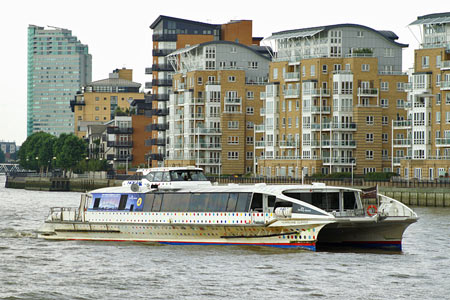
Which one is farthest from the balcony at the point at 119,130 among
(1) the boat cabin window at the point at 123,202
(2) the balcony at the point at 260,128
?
(1) the boat cabin window at the point at 123,202

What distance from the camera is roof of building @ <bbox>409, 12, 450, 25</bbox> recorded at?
372 feet

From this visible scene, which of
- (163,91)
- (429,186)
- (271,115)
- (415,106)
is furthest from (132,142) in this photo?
(429,186)

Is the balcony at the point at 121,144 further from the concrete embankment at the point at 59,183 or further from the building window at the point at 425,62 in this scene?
Answer: the building window at the point at 425,62

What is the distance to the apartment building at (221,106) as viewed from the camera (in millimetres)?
148500

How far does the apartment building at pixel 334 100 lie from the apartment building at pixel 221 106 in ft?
37.6

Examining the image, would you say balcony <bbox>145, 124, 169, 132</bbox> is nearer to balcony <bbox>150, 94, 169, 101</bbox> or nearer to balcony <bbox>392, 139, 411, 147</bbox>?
balcony <bbox>150, 94, 169, 101</bbox>

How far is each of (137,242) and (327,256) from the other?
36.1 feet

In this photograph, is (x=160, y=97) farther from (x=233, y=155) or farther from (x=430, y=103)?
(x=430, y=103)

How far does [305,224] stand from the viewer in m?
45.3

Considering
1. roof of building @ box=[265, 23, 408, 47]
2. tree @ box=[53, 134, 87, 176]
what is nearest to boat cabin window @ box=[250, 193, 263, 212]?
roof of building @ box=[265, 23, 408, 47]

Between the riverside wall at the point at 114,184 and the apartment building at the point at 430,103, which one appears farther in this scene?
the apartment building at the point at 430,103

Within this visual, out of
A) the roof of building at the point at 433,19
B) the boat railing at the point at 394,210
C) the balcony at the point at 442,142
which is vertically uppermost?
the roof of building at the point at 433,19

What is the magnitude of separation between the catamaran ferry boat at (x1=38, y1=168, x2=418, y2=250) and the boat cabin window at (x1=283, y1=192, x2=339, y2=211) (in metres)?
0.05

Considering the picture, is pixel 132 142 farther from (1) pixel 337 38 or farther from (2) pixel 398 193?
(2) pixel 398 193
